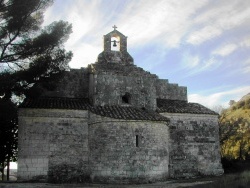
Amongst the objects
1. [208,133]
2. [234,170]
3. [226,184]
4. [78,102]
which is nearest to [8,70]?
[78,102]

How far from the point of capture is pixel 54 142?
61.4 feet

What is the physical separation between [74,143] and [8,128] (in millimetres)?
4541

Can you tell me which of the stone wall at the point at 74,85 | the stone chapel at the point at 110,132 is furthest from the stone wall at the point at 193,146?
the stone wall at the point at 74,85

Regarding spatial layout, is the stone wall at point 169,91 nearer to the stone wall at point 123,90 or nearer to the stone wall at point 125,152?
the stone wall at point 123,90

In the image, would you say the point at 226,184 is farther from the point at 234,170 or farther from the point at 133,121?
the point at 234,170

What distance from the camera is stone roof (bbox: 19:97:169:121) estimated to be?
18.7m

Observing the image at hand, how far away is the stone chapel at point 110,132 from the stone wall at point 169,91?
5.30ft

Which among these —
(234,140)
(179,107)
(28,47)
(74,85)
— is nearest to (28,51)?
(28,47)

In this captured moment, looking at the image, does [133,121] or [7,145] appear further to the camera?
[7,145]

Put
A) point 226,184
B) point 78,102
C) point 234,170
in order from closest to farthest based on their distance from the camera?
1. point 226,184
2. point 78,102
3. point 234,170

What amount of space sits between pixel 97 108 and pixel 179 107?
5.73m

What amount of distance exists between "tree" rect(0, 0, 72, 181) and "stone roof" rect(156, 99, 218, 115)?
266 inches

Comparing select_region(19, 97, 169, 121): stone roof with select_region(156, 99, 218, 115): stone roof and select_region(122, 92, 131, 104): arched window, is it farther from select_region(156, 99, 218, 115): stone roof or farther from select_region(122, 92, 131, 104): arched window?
select_region(156, 99, 218, 115): stone roof

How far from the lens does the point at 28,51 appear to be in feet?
55.5
